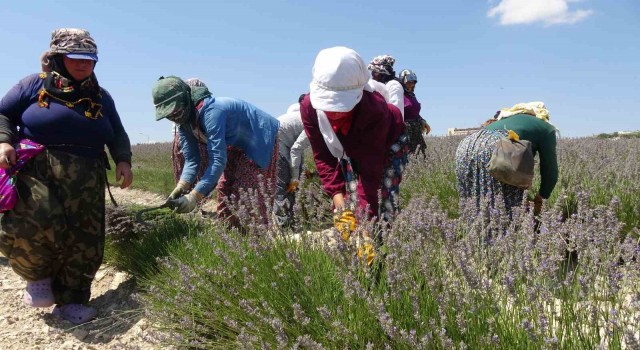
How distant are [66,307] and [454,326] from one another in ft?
7.93

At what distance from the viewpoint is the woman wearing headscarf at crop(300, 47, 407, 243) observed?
210 cm

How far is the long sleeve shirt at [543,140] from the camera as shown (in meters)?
2.93

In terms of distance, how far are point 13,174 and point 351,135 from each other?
6.18 ft

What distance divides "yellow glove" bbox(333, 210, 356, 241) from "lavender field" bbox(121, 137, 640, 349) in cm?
7

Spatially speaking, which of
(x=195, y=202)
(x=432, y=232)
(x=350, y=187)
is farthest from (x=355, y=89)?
(x=195, y=202)

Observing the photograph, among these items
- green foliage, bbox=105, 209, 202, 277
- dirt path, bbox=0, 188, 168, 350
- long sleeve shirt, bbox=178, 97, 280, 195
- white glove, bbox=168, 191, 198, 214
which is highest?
long sleeve shirt, bbox=178, 97, 280, 195

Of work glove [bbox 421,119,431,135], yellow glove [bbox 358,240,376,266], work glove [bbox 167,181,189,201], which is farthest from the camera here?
work glove [bbox 421,119,431,135]

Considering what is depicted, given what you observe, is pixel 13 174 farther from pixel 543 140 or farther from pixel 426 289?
pixel 543 140

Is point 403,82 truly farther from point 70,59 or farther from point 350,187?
point 70,59

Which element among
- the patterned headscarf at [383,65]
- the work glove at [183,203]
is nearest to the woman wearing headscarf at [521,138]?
the patterned headscarf at [383,65]

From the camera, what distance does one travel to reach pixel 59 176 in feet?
8.85

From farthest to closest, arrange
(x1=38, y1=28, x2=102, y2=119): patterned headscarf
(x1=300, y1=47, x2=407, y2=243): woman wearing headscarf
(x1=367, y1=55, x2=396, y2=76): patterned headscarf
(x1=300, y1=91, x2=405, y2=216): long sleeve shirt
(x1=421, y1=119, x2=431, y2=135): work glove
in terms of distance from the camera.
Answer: (x1=421, y1=119, x2=431, y2=135): work glove, (x1=367, y1=55, x2=396, y2=76): patterned headscarf, (x1=38, y1=28, x2=102, y2=119): patterned headscarf, (x1=300, y1=91, x2=405, y2=216): long sleeve shirt, (x1=300, y1=47, x2=407, y2=243): woman wearing headscarf

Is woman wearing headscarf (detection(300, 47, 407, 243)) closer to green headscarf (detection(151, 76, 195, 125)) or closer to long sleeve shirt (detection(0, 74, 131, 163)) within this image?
green headscarf (detection(151, 76, 195, 125))

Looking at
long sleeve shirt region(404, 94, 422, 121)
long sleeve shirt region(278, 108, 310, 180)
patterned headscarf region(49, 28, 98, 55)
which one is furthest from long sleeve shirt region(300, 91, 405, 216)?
long sleeve shirt region(404, 94, 422, 121)
